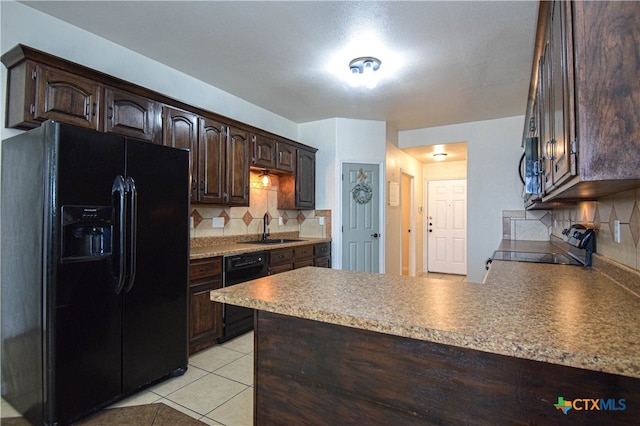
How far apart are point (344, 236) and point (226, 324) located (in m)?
2.15

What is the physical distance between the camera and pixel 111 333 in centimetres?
205

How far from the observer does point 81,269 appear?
1915mm

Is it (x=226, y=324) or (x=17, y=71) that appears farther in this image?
(x=226, y=324)

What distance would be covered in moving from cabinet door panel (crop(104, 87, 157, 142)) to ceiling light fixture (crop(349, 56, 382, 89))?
1723 millimetres

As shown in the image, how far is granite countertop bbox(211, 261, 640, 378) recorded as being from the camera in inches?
31.1

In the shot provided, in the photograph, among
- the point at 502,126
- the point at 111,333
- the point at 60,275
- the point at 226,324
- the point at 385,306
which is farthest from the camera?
the point at 502,126

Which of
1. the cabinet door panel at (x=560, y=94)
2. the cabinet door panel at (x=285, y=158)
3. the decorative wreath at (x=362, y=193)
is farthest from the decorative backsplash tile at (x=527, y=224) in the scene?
the cabinet door panel at (x=560, y=94)

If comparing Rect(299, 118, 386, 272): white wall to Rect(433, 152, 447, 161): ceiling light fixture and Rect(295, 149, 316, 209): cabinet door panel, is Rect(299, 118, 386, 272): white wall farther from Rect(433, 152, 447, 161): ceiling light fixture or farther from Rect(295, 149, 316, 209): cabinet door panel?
Rect(433, 152, 447, 161): ceiling light fixture

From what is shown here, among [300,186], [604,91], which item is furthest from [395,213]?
[604,91]

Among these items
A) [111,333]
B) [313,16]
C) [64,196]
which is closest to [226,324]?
[111,333]

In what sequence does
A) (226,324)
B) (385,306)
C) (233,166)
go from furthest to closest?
(233,166)
(226,324)
(385,306)

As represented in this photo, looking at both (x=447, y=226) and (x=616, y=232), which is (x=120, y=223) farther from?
(x=447, y=226)

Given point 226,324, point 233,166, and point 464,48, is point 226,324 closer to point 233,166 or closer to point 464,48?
point 233,166

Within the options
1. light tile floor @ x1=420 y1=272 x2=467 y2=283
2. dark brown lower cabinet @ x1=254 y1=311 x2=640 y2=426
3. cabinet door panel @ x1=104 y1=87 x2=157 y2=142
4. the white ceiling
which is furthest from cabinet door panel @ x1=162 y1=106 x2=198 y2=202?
light tile floor @ x1=420 y1=272 x2=467 y2=283
